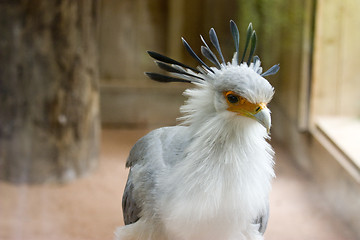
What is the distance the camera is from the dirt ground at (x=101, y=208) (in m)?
1.79

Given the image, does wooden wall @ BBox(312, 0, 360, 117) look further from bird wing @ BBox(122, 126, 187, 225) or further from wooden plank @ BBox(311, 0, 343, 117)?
bird wing @ BBox(122, 126, 187, 225)

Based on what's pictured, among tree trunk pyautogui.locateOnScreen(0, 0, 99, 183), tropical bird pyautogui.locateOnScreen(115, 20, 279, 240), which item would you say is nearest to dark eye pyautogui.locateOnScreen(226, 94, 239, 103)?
tropical bird pyautogui.locateOnScreen(115, 20, 279, 240)

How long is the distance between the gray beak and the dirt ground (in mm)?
619

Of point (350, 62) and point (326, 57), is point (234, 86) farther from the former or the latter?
point (326, 57)

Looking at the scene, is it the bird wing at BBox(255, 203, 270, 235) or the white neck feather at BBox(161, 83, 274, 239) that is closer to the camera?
the white neck feather at BBox(161, 83, 274, 239)

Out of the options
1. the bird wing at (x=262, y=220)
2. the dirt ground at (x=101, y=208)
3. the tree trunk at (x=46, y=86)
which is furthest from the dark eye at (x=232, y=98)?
the tree trunk at (x=46, y=86)

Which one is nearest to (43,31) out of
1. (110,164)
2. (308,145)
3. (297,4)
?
(110,164)

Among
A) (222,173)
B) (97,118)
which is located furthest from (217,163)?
(97,118)

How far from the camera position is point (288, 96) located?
2617 mm

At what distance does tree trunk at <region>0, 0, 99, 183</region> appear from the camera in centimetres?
223

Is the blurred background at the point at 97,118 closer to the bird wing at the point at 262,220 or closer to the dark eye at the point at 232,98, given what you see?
the bird wing at the point at 262,220

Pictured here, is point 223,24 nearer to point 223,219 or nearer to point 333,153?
point 333,153

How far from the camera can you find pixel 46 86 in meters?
2.26

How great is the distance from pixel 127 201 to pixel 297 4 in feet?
4.83
